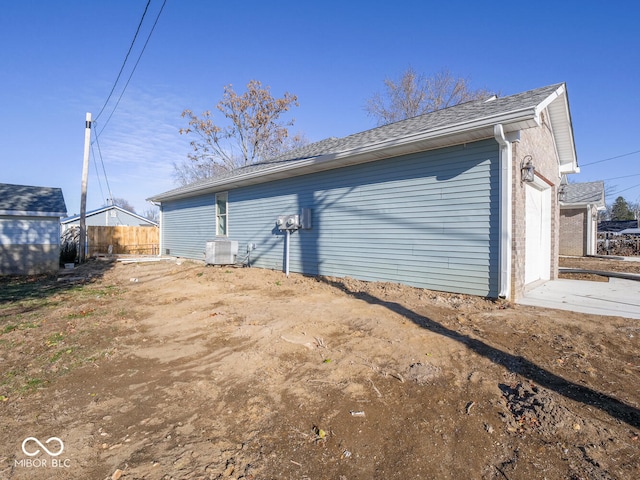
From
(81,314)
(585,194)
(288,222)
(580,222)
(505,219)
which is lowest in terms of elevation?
(81,314)

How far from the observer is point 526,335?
4441 mm

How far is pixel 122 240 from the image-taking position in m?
21.1

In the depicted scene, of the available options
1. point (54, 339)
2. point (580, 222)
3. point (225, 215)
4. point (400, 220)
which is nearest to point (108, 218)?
point (225, 215)

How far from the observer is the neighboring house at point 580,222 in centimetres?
1922

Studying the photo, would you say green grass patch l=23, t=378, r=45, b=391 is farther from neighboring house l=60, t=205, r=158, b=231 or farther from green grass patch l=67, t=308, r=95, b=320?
neighboring house l=60, t=205, r=158, b=231

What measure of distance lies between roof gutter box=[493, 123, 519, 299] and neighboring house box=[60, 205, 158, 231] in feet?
103

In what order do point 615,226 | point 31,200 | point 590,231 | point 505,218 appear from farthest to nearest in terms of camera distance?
point 615,226 → point 590,231 → point 31,200 → point 505,218

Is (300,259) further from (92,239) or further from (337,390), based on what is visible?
(92,239)

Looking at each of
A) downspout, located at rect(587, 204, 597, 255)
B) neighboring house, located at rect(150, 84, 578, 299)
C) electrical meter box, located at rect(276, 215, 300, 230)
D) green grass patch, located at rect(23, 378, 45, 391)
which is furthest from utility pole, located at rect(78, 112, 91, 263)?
downspout, located at rect(587, 204, 597, 255)

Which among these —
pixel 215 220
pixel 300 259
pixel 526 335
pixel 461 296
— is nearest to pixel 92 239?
pixel 215 220

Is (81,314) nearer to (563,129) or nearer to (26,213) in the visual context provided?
(26,213)

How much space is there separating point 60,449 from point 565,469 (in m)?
3.20

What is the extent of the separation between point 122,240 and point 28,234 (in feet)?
25.9

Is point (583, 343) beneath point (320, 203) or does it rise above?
beneath
